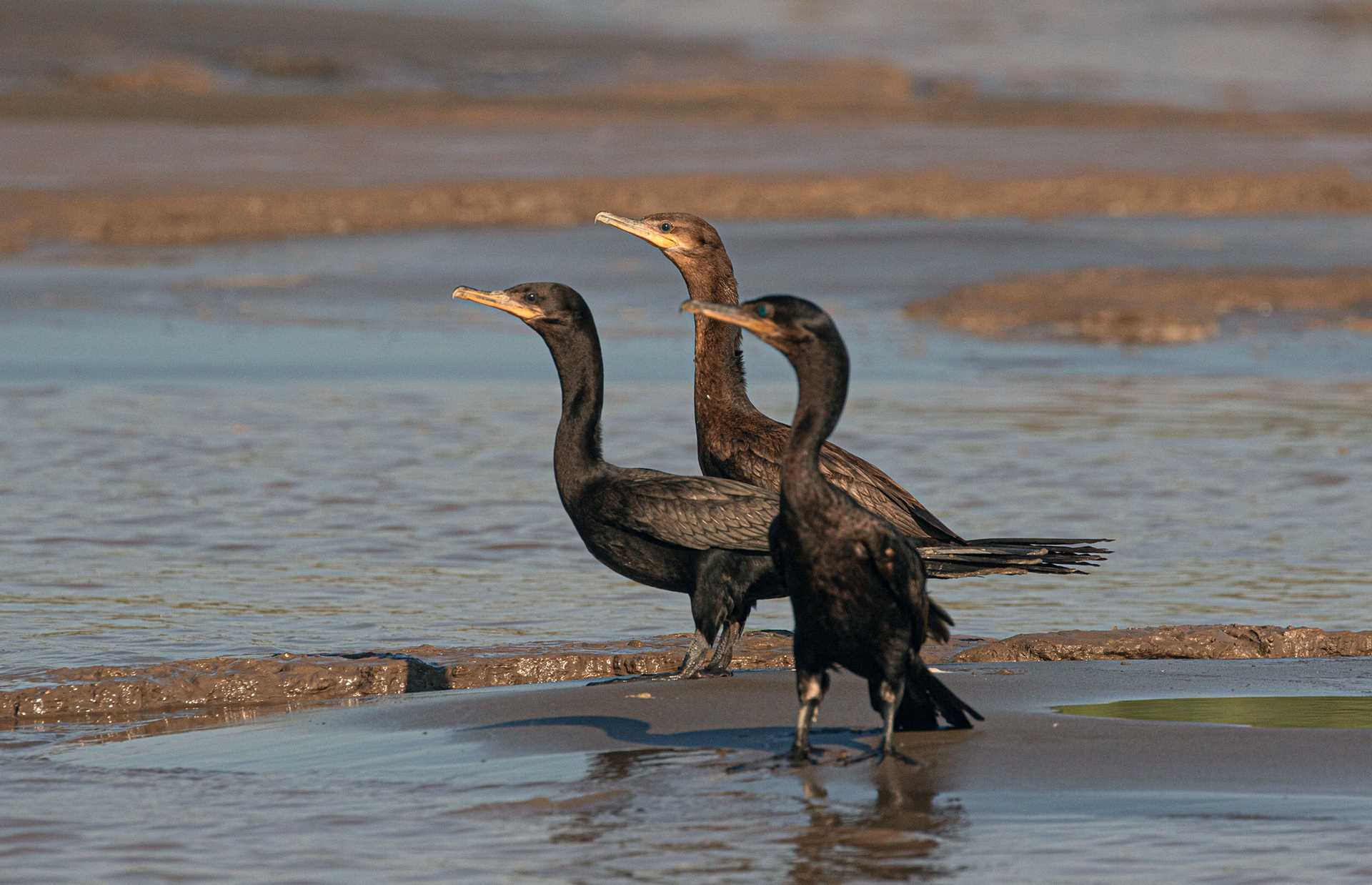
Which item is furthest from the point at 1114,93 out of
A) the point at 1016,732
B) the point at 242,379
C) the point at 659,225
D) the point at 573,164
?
the point at 1016,732

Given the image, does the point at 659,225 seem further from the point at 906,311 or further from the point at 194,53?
the point at 194,53

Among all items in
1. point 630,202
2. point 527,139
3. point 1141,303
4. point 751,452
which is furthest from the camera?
point 527,139

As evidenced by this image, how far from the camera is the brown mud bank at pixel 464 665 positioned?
7387 millimetres

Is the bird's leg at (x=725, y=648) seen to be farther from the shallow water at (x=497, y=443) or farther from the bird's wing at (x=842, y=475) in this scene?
the shallow water at (x=497, y=443)

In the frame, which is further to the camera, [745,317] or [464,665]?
[464,665]

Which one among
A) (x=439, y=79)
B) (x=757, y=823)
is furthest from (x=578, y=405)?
(x=439, y=79)

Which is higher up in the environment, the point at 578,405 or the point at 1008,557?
the point at 578,405

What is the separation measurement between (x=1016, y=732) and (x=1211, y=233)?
1669 centimetres

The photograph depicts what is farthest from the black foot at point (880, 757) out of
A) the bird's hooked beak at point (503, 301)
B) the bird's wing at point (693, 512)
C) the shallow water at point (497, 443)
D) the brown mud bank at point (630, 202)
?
the brown mud bank at point (630, 202)

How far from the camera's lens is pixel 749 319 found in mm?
5977

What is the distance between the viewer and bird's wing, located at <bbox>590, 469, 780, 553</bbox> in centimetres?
717

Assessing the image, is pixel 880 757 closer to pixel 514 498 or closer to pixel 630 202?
pixel 514 498

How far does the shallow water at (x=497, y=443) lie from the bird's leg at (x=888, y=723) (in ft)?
8.19

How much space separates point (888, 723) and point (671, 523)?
1.43 m
